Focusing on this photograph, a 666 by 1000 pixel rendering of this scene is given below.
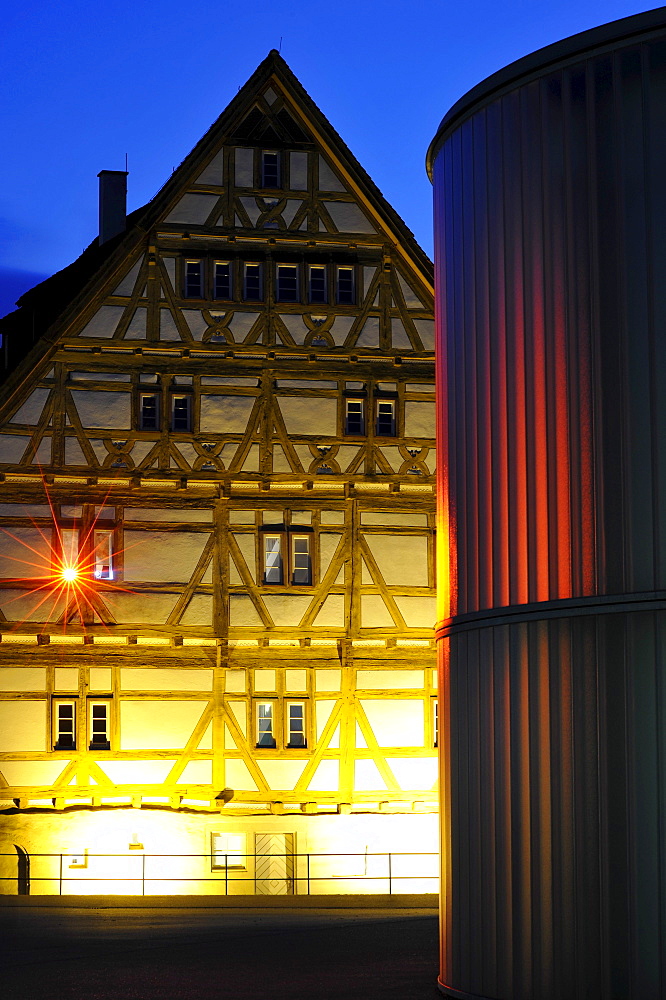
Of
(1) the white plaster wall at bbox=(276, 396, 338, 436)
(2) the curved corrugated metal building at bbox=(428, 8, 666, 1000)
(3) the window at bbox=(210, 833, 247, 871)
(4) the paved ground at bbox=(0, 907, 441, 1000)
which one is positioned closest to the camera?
(2) the curved corrugated metal building at bbox=(428, 8, 666, 1000)

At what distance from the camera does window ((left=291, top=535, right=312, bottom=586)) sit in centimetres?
2550

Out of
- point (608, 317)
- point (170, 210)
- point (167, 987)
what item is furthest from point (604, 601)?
point (170, 210)

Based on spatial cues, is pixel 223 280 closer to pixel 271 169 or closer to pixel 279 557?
pixel 271 169

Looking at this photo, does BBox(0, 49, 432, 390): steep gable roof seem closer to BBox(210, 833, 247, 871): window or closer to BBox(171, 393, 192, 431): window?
BBox(171, 393, 192, 431): window

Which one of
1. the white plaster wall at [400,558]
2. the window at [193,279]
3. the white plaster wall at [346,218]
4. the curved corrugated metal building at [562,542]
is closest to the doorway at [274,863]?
the white plaster wall at [400,558]

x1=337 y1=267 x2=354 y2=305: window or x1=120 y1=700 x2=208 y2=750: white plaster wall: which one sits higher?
x1=337 y1=267 x2=354 y2=305: window

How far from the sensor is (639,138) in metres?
9.66

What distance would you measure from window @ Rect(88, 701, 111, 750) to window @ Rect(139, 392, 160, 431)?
455cm

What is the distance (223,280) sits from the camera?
84.8 ft

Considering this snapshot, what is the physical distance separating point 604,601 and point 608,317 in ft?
5.85

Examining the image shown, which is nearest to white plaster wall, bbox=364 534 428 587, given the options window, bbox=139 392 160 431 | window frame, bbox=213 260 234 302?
window, bbox=139 392 160 431

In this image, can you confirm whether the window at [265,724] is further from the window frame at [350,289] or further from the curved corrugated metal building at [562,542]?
the curved corrugated metal building at [562,542]

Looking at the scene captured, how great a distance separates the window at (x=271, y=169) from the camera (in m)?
26.0

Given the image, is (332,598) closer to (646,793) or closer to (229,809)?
(229,809)
